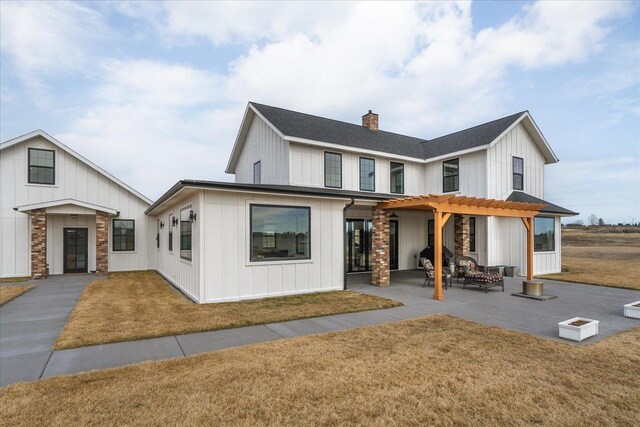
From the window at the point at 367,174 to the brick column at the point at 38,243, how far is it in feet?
45.4

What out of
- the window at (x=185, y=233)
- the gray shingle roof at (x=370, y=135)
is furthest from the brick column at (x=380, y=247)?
the window at (x=185, y=233)

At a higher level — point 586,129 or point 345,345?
point 586,129

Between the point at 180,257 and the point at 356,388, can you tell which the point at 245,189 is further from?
the point at 356,388

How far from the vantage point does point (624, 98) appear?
15125 millimetres

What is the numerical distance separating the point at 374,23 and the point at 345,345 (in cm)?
1221

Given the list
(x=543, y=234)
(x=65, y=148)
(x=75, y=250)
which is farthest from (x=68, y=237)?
(x=543, y=234)

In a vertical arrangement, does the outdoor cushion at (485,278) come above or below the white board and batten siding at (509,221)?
below

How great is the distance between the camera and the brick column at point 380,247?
11.4 meters

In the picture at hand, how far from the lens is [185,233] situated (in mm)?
10203

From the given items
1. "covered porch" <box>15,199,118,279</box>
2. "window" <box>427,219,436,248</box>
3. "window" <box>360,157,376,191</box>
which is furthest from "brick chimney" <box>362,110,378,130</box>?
"covered porch" <box>15,199,118,279</box>

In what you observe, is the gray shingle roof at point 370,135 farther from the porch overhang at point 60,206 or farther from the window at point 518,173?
the porch overhang at point 60,206

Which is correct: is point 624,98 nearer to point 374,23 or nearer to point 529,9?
point 529,9

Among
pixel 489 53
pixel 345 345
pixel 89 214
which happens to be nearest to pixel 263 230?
pixel 345 345

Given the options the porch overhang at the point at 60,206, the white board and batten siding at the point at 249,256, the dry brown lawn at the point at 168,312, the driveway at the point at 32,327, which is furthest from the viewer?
the porch overhang at the point at 60,206
